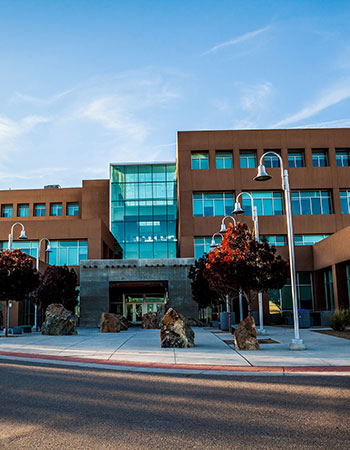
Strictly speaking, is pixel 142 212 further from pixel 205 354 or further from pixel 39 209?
pixel 205 354

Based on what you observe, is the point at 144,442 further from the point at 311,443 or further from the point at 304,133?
the point at 304,133

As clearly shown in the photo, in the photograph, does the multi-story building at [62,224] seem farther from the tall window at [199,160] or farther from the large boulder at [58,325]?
the tall window at [199,160]

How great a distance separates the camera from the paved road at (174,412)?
5.07 metres

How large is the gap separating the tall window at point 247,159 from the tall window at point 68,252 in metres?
16.5

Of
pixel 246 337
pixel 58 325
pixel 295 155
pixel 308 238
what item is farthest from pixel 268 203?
pixel 246 337

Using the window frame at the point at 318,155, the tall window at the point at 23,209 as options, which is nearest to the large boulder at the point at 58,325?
the window frame at the point at 318,155

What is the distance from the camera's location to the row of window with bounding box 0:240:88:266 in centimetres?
4312

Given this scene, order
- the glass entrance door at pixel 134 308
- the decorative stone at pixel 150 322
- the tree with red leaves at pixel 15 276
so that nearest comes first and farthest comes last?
the tree with red leaves at pixel 15 276 < the decorative stone at pixel 150 322 < the glass entrance door at pixel 134 308

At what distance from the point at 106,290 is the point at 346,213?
2236 centimetres

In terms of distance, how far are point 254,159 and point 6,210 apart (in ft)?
104

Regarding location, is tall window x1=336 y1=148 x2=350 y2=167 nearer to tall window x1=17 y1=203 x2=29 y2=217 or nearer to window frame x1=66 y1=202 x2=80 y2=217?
window frame x1=66 y1=202 x2=80 y2=217

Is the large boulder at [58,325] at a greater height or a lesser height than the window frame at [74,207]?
lesser

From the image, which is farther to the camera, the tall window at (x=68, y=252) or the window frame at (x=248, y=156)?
the tall window at (x=68, y=252)

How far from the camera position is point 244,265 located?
19.1m
